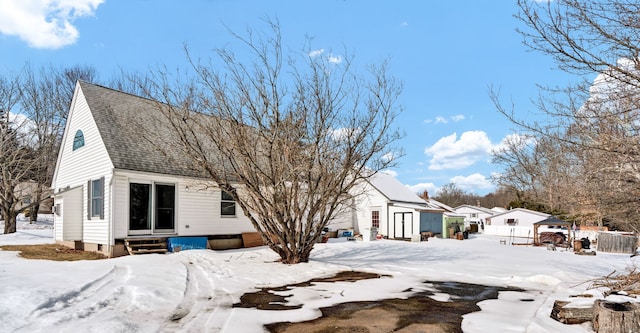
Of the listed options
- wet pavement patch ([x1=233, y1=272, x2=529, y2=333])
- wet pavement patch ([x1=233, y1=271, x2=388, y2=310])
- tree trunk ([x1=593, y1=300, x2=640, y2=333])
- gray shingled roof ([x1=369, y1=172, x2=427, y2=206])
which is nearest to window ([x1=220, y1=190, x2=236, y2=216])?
wet pavement patch ([x1=233, y1=271, x2=388, y2=310])

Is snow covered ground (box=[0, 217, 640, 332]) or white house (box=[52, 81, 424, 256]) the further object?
white house (box=[52, 81, 424, 256])

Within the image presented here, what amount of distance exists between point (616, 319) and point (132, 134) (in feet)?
48.3

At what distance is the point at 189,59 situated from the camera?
11750 mm

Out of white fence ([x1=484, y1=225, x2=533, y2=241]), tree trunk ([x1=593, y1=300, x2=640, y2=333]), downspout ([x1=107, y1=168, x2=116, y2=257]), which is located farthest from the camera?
white fence ([x1=484, y1=225, x2=533, y2=241])

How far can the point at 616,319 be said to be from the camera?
5.09 meters

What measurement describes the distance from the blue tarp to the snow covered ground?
903 millimetres

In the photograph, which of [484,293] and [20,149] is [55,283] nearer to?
[484,293]

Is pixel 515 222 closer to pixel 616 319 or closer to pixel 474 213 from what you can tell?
pixel 474 213

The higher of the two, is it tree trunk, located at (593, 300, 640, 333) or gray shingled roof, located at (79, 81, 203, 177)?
gray shingled roof, located at (79, 81, 203, 177)

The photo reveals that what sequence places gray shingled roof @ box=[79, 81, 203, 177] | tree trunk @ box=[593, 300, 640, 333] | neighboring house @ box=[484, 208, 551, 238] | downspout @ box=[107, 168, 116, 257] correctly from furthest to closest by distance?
neighboring house @ box=[484, 208, 551, 238], gray shingled roof @ box=[79, 81, 203, 177], downspout @ box=[107, 168, 116, 257], tree trunk @ box=[593, 300, 640, 333]

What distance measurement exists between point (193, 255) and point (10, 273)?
5612 millimetres

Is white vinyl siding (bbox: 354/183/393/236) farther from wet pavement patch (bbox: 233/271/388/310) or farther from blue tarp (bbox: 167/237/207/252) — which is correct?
wet pavement patch (bbox: 233/271/388/310)

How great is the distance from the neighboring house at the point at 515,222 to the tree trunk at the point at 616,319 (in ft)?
107

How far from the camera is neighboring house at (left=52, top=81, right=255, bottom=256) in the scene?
1313 centimetres
